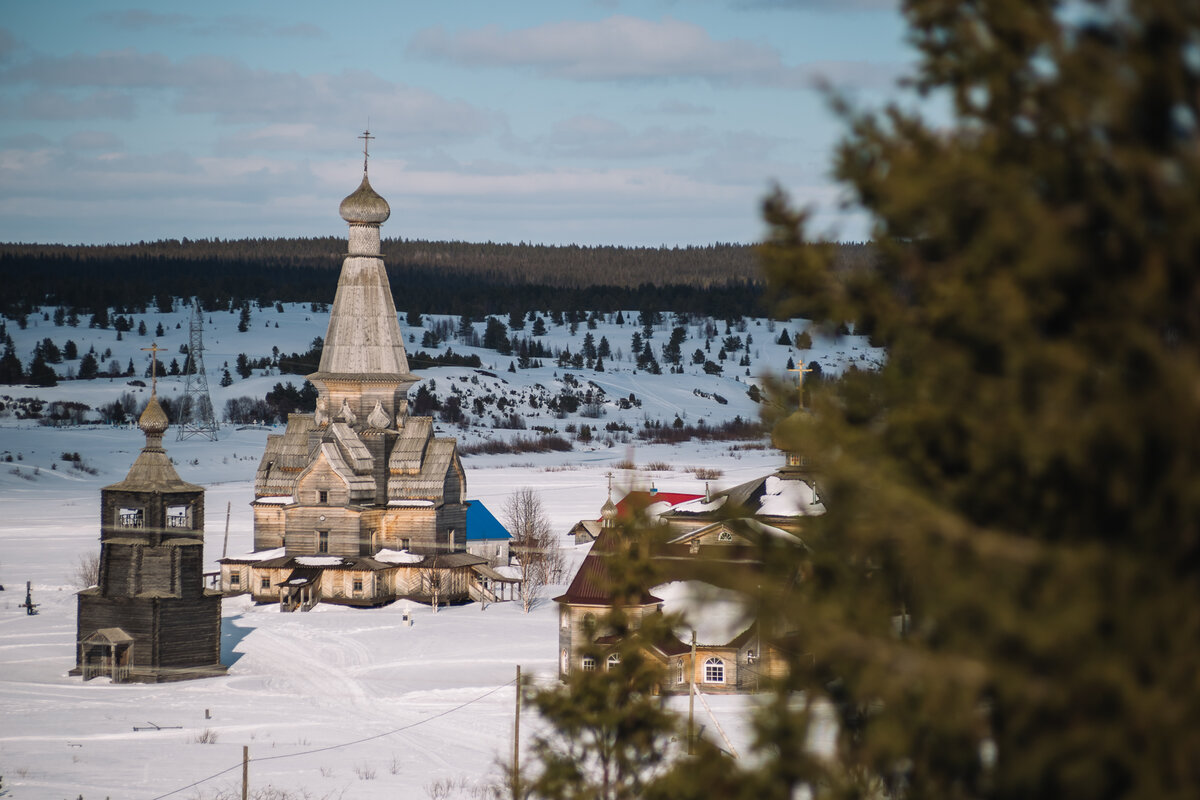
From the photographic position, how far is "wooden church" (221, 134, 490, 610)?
149ft

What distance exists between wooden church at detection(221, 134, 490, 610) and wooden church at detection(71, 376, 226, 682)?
38.1 feet

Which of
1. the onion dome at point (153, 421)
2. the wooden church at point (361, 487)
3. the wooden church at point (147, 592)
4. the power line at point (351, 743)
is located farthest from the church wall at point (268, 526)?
the power line at point (351, 743)

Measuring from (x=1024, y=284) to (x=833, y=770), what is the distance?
2.10 metres

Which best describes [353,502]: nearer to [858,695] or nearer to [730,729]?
[730,729]

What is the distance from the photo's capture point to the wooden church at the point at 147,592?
31984 mm

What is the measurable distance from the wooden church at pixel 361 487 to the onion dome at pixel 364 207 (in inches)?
1.3

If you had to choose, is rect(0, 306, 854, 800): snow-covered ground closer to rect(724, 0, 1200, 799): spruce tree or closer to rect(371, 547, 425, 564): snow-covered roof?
rect(371, 547, 425, 564): snow-covered roof

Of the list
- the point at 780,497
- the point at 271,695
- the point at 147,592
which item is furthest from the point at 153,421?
the point at 780,497

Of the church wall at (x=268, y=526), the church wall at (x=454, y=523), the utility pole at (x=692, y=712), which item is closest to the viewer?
the utility pole at (x=692, y=712)

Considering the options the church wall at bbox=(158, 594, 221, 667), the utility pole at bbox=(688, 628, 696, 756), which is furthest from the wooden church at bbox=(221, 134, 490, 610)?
the utility pole at bbox=(688, 628, 696, 756)

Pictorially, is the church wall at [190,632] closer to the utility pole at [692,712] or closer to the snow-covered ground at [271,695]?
the snow-covered ground at [271,695]

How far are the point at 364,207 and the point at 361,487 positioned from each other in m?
9.63

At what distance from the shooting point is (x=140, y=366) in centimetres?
14025

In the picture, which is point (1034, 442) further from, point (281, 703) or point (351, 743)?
point (281, 703)
